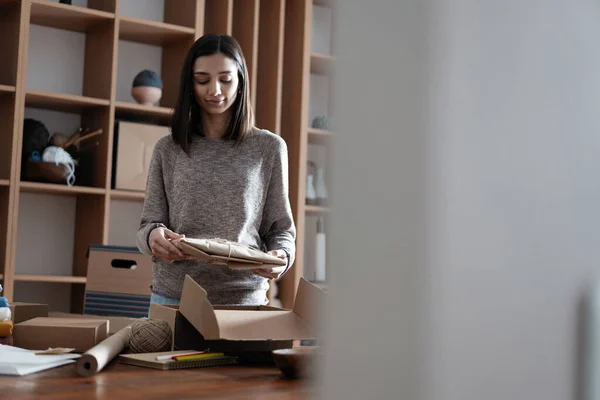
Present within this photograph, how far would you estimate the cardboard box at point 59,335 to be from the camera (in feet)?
4.57

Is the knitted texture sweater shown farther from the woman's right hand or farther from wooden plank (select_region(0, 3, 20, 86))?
wooden plank (select_region(0, 3, 20, 86))

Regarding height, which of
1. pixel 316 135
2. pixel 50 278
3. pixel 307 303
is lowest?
pixel 50 278

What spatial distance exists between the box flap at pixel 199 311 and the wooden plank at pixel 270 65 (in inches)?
107

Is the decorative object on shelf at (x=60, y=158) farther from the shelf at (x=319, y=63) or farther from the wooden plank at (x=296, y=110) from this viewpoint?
the shelf at (x=319, y=63)

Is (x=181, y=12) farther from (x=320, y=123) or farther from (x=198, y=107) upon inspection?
(x=198, y=107)

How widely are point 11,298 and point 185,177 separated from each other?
1.87 m

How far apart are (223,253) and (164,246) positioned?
21 cm

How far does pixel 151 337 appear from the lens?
1.36 metres

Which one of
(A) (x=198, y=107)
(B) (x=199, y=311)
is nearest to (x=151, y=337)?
(B) (x=199, y=311)

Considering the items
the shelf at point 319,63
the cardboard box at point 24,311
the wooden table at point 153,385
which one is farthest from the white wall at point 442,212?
the shelf at point 319,63

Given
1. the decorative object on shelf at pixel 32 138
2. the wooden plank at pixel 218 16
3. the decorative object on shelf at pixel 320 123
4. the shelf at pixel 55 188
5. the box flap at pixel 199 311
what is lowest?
the box flap at pixel 199 311

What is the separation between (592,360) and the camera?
0.62m

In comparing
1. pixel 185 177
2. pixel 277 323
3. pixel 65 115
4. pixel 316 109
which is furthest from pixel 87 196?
pixel 277 323

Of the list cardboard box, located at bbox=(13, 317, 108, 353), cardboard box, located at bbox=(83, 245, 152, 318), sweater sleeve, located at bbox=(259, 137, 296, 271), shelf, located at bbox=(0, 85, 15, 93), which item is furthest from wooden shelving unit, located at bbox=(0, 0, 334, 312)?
cardboard box, located at bbox=(13, 317, 108, 353)
